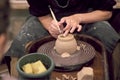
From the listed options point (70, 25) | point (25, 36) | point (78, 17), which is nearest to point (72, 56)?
point (70, 25)

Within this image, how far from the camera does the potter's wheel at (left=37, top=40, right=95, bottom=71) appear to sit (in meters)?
1.26

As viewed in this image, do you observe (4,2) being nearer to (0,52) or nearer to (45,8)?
(0,52)

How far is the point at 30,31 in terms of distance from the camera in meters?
1.73

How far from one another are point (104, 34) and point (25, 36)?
535 mm

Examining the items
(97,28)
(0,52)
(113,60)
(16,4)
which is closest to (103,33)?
(97,28)

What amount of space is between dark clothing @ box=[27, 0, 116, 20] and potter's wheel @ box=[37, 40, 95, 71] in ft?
1.24

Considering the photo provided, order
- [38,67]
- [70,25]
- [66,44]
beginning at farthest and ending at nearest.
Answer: [70,25], [66,44], [38,67]

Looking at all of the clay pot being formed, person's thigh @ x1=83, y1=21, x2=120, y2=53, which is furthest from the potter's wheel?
person's thigh @ x1=83, y1=21, x2=120, y2=53

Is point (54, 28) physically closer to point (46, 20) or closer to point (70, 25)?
point (70, 25)

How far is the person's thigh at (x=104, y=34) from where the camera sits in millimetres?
1629

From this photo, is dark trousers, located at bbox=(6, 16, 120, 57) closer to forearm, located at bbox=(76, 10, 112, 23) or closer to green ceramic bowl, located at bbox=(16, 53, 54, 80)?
forearm, located at bbox=(76, 10, 112, 23)

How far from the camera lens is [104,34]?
163 cm

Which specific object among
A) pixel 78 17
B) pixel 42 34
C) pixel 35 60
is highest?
pixel 35 60

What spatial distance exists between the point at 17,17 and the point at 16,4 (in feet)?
0.63
